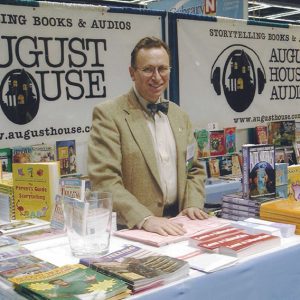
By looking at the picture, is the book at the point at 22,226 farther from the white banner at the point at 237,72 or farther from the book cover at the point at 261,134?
the book cover at the point at 261,134

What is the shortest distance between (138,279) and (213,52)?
2739 millimetres

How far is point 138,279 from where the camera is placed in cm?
139

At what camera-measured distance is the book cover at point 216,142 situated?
393cm

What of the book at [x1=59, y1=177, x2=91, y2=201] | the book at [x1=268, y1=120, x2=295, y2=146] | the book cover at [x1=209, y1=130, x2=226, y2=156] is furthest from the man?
the book at [x1=268, y1=120, x2=295, y2=146]

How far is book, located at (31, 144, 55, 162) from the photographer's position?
2.99 meters

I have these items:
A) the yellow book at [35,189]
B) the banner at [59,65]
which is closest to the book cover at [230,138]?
the banner at [59,65]

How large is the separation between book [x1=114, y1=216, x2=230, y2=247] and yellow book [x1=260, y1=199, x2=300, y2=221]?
0.55 ft

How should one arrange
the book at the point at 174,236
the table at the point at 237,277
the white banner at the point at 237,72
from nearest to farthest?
1. the table at the point at 237,277
2. the book at the point at 174,236
3. the white banner at the point at 237,72

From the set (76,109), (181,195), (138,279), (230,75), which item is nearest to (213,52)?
(230,75)

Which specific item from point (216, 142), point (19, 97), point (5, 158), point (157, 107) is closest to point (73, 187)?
point (157, 107)

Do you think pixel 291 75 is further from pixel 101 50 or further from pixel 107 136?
pixel 107 136

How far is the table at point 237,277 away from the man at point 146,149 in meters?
0.45

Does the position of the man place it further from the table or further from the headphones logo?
the headphones logo

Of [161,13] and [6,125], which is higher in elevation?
[161,13]
